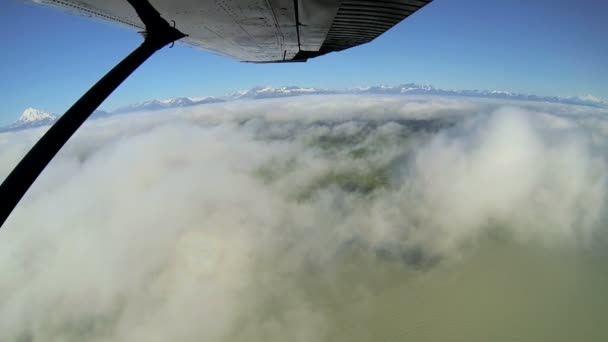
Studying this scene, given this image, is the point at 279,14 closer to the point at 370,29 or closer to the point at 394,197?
the point at 370,29

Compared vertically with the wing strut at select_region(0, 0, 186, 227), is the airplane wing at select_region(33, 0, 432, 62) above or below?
above

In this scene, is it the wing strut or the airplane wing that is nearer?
the wing strut

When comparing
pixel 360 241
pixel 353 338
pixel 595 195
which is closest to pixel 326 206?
pixel 360 241

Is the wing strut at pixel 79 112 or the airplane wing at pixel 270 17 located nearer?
the wing strut at pixel 79 112

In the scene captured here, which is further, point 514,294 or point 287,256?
point 287,256

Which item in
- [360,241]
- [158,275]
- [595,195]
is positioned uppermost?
[595,195]

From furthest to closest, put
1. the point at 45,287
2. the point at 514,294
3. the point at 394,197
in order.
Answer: the point at 394,197
the point at 45,287
the point at 514,294
